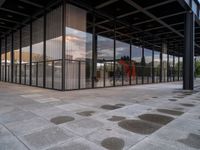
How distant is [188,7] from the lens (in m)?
14.1

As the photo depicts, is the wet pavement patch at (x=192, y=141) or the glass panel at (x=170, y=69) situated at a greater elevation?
the glass panel at (x=170, y=69)

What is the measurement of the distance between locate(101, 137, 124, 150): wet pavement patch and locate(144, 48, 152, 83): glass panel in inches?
763

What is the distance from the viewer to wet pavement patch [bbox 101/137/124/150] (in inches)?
125

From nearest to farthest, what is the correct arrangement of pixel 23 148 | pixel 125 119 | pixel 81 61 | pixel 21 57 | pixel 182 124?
1. pixel 23 148
2. pixel 182 124
3. pixel 125 119
4. pixel 81 61
5. pixel 21 57

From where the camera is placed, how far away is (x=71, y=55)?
1280 cm

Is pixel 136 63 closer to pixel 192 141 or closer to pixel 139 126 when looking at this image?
pixel 139 126

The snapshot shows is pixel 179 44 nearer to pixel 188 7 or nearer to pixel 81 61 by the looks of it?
pixel 188 7

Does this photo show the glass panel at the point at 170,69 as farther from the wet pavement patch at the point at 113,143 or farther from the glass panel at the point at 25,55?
the wet pavement patch at the point at 113,143

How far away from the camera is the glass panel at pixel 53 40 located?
12.9 metres

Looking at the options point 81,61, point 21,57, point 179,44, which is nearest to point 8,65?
point 21,57

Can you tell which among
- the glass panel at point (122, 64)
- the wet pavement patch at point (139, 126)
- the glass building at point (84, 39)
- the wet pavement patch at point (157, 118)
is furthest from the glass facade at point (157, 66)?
the wet pavement patch at point (139, 126)

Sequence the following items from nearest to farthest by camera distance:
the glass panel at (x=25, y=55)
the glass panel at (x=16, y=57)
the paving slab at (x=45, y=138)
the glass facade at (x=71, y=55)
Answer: the paving slab at (x=45, y=138)
the glass facade at (x=71, y=55)
the glass panel at (x=25, y=55)
the glass panel at (x=16, y=57)

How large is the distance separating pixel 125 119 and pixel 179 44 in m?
27.4

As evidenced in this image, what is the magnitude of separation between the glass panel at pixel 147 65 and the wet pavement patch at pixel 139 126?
58.9 ft
